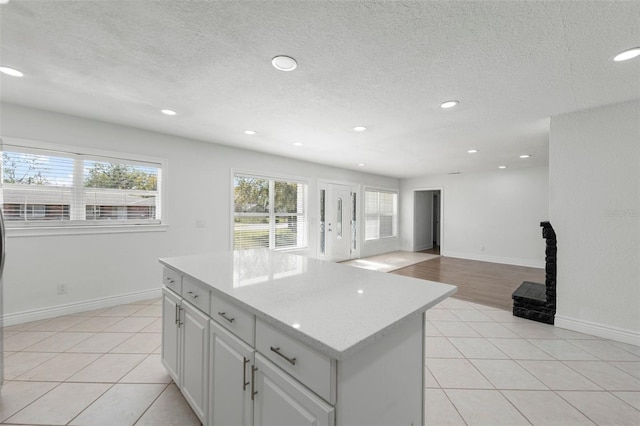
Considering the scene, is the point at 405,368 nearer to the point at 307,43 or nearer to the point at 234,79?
the point at 307,43

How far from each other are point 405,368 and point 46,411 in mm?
2203

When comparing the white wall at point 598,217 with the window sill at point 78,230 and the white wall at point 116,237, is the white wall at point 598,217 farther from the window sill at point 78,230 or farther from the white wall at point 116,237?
the window sill at point 78,230

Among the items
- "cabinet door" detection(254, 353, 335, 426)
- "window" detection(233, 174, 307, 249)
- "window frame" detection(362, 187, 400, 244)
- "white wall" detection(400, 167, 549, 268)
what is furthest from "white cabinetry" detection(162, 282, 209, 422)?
"white wall" detection(400, 167, 549, 268)

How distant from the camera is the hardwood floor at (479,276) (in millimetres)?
3926

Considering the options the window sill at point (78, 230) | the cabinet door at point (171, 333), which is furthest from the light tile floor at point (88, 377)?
the window sill at point (78, 230)

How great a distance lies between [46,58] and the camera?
1.89 meters

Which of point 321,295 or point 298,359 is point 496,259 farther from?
point 298,359

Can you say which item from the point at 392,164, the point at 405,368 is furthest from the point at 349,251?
the point at 405,368

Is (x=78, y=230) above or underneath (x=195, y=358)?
above

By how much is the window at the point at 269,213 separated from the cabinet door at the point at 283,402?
12.1 feet

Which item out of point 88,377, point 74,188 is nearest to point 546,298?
point 88,377

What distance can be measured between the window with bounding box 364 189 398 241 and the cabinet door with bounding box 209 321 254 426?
20.1 feet

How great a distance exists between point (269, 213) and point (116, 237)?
7.90ft

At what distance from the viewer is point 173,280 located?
1.82 meters
